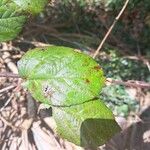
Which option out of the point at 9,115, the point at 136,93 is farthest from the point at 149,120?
the point at 9,115

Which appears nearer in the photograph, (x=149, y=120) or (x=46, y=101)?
(x=46, y=101)

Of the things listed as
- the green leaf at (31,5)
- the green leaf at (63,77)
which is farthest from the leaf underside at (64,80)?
the green leaf at (31,5)

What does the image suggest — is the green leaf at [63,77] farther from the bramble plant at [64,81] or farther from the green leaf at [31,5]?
the green leaf at [31,5]

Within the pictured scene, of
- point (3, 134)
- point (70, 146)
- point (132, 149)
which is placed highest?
point (3, 134)

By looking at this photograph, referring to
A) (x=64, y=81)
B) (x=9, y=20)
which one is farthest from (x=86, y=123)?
(x=9, y=20)

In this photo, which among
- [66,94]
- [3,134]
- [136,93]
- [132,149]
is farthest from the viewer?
[136,93]

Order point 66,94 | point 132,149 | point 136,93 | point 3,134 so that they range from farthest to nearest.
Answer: point 136,93, point 132,149, point 3,134, point 66,94

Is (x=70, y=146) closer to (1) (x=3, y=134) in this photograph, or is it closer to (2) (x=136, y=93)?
(1) (x=3, y=134)
